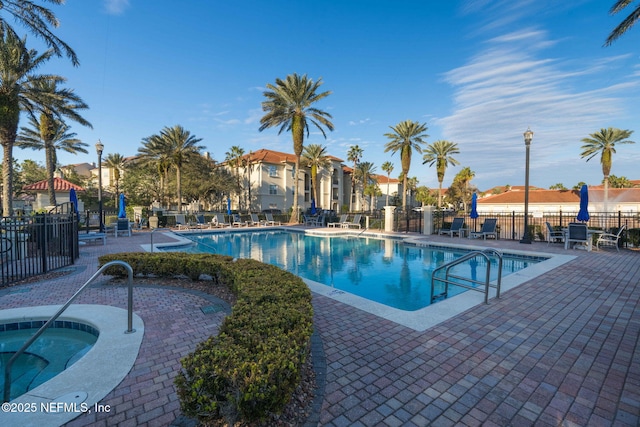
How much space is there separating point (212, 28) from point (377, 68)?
31.7ft

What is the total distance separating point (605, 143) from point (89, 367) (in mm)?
49887

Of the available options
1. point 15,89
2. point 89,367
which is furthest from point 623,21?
point 15,89

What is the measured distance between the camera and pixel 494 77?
42.4ft

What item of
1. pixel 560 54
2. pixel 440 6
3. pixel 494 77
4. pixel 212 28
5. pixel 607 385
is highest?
pixel 440 6

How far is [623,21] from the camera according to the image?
415 inches

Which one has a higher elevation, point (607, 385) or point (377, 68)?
point (377, 68)

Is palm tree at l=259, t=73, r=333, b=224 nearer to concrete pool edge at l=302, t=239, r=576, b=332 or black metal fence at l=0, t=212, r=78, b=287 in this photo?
black metal fence at l=0, t=212, r=78, b=287

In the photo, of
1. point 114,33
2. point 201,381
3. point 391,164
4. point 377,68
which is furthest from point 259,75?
point 391,164

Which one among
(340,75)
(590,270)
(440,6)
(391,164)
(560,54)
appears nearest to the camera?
(590,270)

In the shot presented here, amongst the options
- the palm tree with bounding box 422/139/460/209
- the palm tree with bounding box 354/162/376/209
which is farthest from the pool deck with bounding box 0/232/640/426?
the palm tree with bounding box 354/162/376/209

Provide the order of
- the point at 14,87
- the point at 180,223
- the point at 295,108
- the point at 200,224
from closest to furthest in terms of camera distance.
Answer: the point at 14,87 < the point at 180,223 < the point at 200,224 < the point at 295,108

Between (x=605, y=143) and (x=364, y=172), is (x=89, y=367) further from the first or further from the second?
(x=605, y=143)

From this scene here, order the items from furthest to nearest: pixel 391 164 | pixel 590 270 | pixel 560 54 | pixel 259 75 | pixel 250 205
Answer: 1. pixel 391 164
2. pixel 250 205
3. pixel 259 75
4. pixel 560 54
5. pixel 590 270

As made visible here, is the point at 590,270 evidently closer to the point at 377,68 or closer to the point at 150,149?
the point at 377,68
